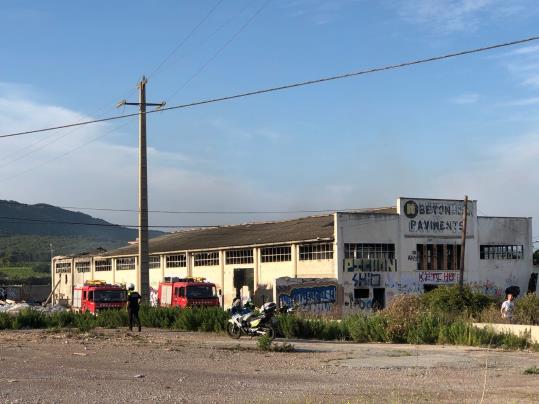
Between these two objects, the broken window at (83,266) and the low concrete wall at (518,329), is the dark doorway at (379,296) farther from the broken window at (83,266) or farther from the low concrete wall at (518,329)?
the broken window at (83,266)

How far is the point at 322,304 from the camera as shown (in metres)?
44.1

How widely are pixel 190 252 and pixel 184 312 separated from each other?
2827 cm

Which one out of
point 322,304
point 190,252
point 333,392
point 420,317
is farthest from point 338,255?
point 333,392

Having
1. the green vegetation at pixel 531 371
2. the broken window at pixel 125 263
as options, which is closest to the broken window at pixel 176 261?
the broken window at pixel 125 263

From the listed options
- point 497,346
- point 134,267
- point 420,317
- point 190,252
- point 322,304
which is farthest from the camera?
point 134,267

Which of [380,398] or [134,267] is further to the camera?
[134,267]

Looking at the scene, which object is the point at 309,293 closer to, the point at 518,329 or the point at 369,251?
the point at 369,251

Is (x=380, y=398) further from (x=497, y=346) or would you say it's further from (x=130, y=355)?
(x=497, y=346)

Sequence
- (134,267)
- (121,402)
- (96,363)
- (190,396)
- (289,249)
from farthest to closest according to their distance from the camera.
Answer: (134,267) → (289,249) → (96,363) → (190,396) → (121,402)

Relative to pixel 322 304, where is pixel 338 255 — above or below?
above

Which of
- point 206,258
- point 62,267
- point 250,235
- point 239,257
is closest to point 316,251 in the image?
point 239,257

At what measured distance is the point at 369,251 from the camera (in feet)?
153

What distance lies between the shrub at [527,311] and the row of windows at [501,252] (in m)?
24.6

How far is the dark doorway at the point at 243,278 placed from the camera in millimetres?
51062
